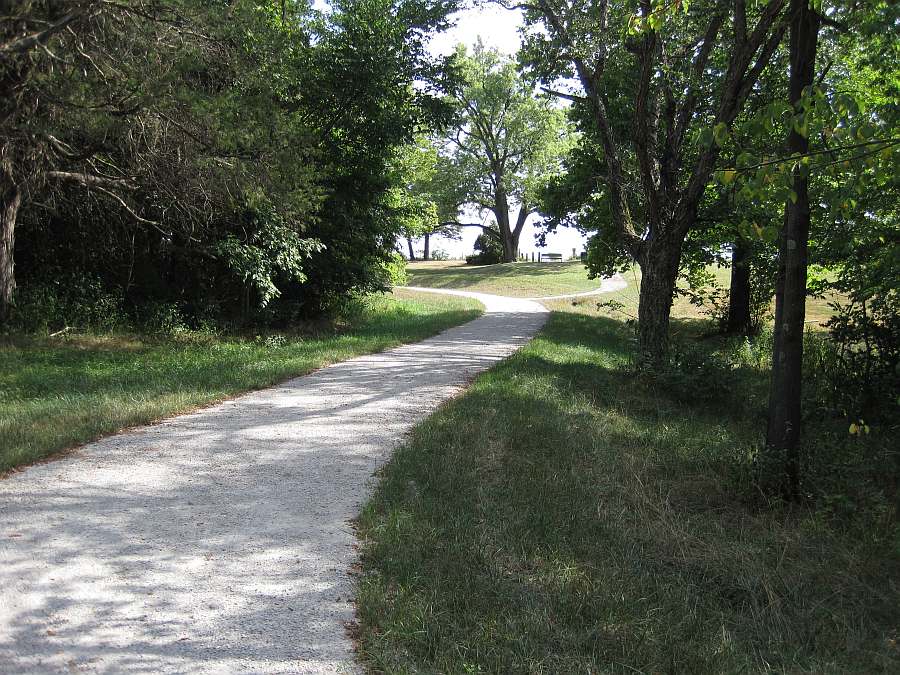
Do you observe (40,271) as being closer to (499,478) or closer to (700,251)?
(499,478)

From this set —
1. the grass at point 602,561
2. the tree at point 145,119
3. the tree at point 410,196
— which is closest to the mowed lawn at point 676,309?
the tree at point 410,196

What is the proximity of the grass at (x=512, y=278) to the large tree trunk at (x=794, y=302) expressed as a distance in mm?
29760

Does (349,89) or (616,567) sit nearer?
(616,567)

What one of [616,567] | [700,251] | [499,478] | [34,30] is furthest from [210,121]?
[700,251]

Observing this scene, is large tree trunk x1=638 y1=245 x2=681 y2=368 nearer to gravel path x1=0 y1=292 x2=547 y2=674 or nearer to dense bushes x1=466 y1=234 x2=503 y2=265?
gravel path x1=0 y1=292 x2=547 y2=674

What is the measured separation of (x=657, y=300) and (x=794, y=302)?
5418mm

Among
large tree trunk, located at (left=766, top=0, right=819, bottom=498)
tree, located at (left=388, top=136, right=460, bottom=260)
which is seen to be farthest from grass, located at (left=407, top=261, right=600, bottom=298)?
large tree trunk, located at (left=766, top=0, right=819, bottom=498)

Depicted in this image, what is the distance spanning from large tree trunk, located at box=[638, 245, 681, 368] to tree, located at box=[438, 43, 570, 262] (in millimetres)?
37033

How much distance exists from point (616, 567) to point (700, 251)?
55.8 feet

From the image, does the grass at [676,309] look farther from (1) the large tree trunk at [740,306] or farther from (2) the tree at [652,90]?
(2) the tree at [652,90]

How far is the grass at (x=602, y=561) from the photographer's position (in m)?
3.48

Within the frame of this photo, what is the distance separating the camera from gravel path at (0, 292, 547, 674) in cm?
311

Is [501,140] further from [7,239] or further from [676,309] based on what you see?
[7,239]

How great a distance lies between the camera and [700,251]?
19.7 meters
